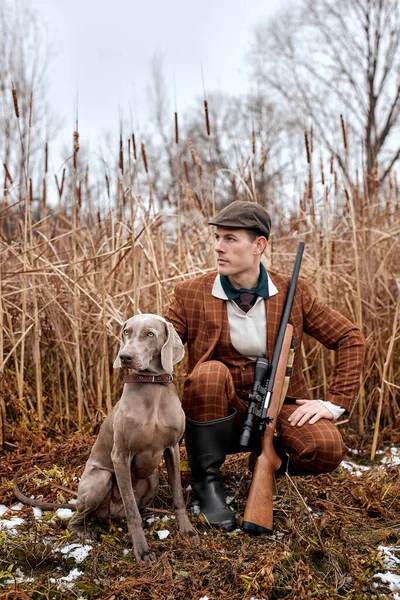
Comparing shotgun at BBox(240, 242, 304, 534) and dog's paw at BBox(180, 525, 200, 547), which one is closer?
dog's paw at BBox(180, 525, 200, 547)

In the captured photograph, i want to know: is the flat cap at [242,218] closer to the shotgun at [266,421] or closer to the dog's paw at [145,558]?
the shotgun at [266,421]

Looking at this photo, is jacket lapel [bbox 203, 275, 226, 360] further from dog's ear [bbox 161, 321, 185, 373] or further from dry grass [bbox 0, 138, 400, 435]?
dry grass [bbox 0, 138, 400, 435]

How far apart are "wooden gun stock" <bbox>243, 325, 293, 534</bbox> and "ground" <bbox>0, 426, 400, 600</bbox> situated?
85 mm

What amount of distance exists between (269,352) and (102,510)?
118 cm

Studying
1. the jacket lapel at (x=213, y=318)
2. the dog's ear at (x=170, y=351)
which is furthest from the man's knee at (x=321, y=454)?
the dog's ear at (x=170, y=351)

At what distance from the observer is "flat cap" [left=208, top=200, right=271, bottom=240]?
326cm

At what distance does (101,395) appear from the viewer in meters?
4.19

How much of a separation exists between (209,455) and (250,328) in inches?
27.7

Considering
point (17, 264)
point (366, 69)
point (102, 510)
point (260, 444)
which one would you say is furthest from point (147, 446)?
point (366, 69)

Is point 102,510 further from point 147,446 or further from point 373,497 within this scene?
point 373,497

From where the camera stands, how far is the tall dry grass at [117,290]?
409 centimetres

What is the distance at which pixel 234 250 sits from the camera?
3.30 m

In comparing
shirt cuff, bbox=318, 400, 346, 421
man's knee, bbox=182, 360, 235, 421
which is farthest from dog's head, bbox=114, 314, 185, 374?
shirt cuff, bbox=318, 400, 346, 421

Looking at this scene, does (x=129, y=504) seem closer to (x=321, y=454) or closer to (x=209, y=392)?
(x=209, y=392)
